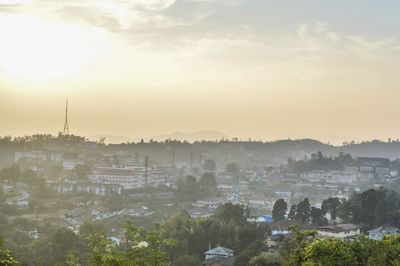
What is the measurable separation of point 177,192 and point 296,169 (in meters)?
25.8

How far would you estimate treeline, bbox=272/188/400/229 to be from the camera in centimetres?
2875

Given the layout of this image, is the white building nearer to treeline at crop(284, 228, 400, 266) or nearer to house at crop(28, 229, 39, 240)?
house at crop(28, 229, 39, 240)

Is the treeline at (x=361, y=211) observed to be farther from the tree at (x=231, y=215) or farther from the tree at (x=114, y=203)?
the tree at (x=114, y=203)

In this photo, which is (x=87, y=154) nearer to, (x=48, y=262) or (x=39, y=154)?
(x=39, y=154)

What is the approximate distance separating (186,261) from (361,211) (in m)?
11.4

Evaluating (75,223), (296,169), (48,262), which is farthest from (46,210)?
(296,169)

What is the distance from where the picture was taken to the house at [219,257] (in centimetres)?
2153

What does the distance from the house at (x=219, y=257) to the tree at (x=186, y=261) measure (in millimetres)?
588

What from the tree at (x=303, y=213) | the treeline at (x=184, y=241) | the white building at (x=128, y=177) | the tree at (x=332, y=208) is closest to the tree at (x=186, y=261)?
the treeline at (x=184, y=241)

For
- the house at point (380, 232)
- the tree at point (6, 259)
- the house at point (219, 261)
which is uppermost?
the tree at point (6, 259)

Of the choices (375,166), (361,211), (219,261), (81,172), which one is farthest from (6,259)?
(375,166)

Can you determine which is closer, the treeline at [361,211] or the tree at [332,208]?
the treeline at [361,211]

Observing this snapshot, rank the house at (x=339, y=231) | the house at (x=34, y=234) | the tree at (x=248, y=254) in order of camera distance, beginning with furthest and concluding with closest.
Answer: the house at (x=34, y=234), the house at (x=339, y=231), the tree at (x=248, y=254)

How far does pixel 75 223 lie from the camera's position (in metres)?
33.7
